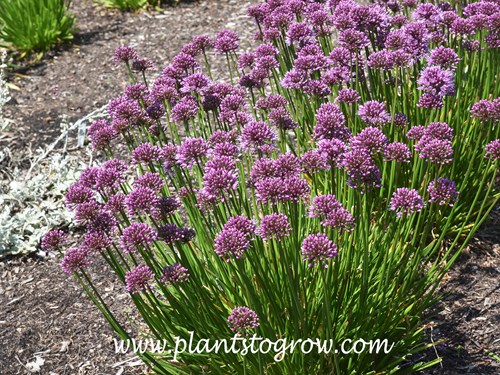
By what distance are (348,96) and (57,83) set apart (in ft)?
16.7

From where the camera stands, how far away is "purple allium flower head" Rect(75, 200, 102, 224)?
9.09 ft

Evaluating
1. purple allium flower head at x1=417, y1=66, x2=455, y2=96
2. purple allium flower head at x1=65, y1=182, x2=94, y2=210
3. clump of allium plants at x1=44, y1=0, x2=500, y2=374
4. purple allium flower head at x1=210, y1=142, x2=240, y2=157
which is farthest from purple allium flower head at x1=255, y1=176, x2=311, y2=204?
purple allium flower head at x1=417, y1=66, x2=455, y2=96

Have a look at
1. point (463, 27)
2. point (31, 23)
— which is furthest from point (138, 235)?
point (31, 23)

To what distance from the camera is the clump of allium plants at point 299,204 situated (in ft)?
8.91

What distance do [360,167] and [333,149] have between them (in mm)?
150

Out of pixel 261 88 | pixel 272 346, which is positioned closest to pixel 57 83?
pixel 261 88

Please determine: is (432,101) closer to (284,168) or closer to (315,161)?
(315,161)

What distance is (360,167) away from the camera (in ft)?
8.92

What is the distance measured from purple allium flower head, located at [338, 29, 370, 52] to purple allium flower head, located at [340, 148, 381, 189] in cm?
113

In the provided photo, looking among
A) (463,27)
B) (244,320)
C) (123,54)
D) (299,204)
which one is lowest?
(299,204)

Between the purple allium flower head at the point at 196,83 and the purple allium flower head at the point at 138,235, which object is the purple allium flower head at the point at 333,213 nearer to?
the purple allium flower head at the point at 138,235

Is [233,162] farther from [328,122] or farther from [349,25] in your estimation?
[349,25]

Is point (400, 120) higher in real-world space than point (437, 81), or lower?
lower

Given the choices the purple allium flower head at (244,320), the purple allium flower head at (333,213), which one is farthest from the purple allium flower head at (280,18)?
the purple allium flower head at (244,320)
